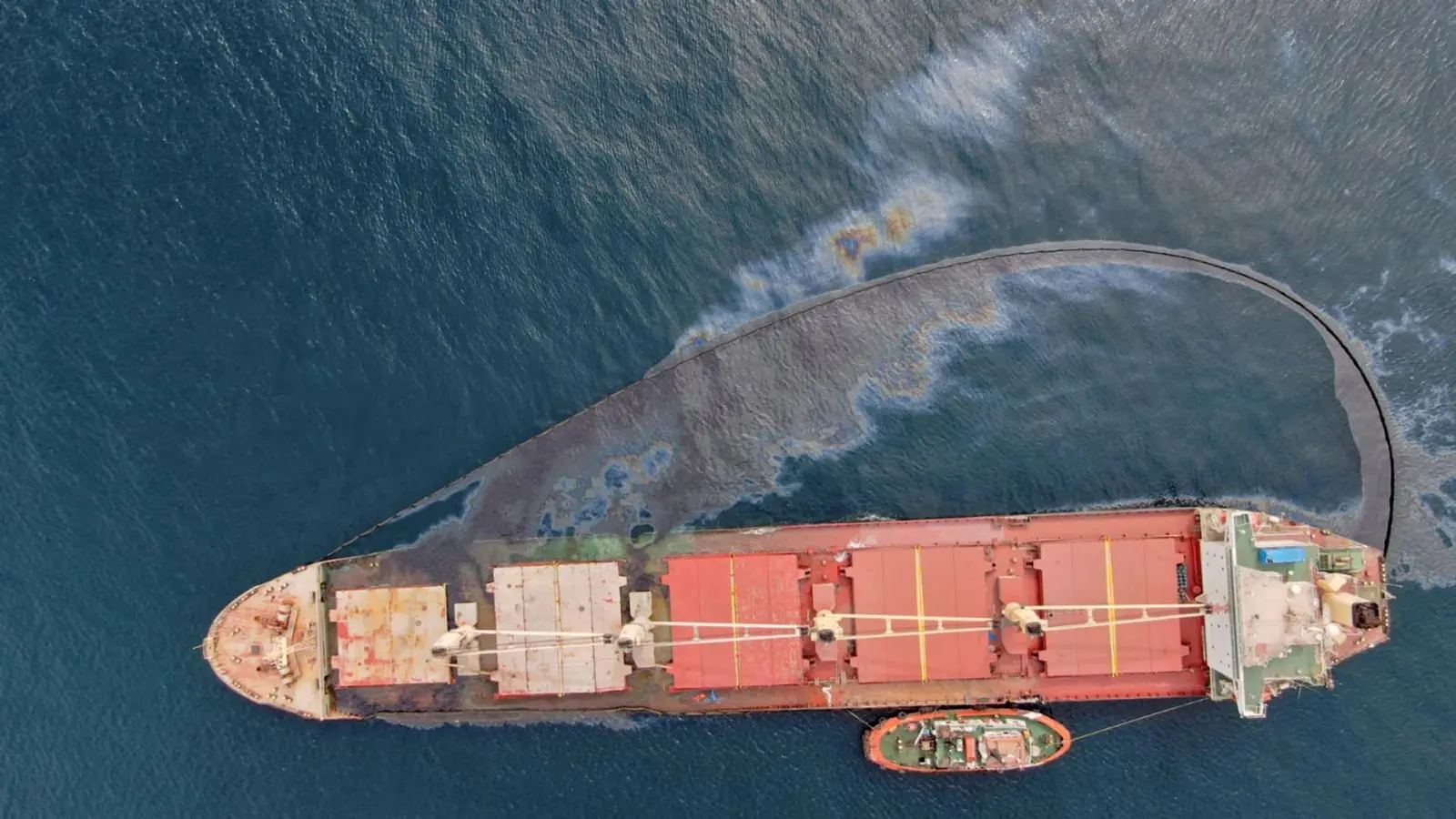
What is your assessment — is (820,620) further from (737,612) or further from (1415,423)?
(1415,423)

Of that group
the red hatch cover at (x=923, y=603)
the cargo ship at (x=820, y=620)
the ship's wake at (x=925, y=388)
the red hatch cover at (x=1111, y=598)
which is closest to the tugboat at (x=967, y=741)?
the cargo ship at (x=820, y=620)

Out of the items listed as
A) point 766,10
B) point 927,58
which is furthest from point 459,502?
point 927,58

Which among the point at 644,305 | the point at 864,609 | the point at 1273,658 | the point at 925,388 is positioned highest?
the point at 644,305

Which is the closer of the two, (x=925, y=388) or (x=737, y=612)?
(x=737, y=612)

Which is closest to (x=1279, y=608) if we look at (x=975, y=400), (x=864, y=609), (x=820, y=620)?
(x=975, y=400)

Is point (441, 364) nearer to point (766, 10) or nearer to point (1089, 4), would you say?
point (766, 10)

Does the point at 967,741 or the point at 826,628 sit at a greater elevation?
the point at 826,628

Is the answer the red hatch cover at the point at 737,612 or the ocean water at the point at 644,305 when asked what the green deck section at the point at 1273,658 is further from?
the red hatch cover at the point at 737,612

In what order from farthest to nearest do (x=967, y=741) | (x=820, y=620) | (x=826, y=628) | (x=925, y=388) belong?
(x=925, y=388) → (x=967, y=741) → (x=820, y=620) → (x=826, y=628)
